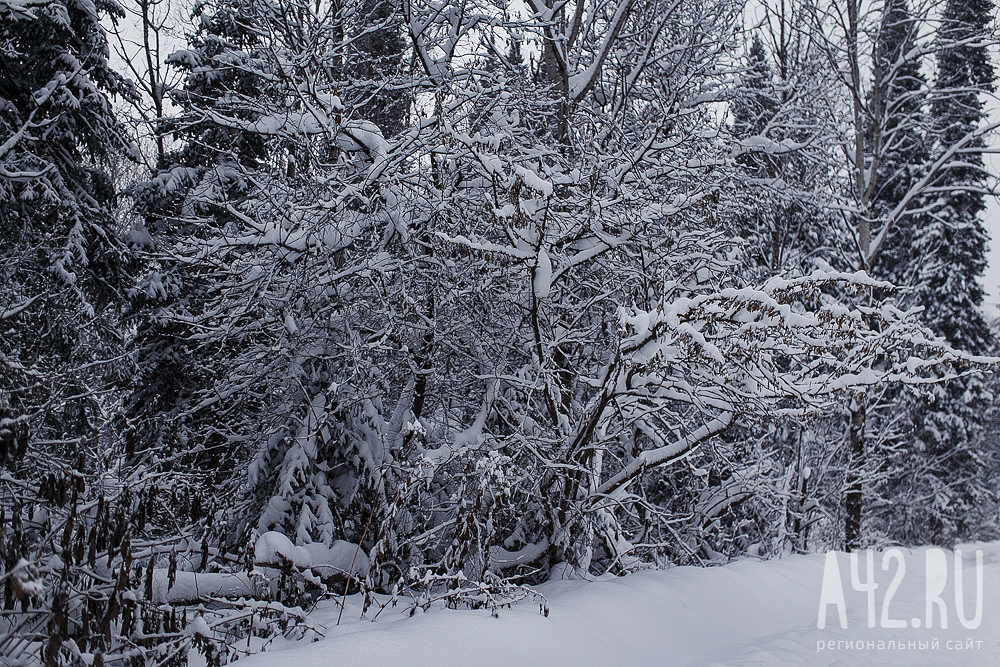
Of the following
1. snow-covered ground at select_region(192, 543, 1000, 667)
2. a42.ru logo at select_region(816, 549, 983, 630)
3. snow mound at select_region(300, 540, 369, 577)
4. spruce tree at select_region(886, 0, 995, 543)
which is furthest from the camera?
spruce tree at select_region(886, 0, 995, 543)

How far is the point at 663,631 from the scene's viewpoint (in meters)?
4.04

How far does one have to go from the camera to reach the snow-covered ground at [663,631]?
9.57ft

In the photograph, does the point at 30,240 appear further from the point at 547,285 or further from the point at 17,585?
the point at 17,585

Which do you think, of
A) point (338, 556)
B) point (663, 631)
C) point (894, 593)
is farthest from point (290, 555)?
point (894, 593)

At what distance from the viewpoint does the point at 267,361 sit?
6008mm

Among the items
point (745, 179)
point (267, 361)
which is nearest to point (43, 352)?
point (267, 361)

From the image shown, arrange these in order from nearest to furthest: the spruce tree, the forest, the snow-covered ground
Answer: the snow-covered ground, the forest, the spruce tree

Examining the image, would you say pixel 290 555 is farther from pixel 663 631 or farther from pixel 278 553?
pixel 663 631

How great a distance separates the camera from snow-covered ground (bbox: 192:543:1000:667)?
115 inches

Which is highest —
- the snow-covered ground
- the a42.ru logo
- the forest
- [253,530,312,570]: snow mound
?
the forest

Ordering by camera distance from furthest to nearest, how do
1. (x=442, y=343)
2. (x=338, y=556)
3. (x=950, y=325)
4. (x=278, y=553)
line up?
(x=950, y=325)
(x=442, y=343)
(x=338, y=556)
(x=278, y=553)

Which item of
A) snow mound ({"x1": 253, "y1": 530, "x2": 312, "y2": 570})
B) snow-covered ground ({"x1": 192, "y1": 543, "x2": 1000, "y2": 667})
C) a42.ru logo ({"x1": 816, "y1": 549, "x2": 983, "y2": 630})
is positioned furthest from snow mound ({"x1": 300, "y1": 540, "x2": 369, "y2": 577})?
a42.ru logo ({"x1": 816, "y1": 549, "x2": 983, "y2": 630})

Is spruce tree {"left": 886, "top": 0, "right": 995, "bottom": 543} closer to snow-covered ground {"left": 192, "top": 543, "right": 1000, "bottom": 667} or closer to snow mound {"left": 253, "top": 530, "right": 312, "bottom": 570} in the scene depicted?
snow-covered ground {"left": 192, "top": 543, "right": 1000, "bottom": 667}

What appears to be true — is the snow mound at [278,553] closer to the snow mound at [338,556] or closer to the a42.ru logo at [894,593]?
the snow mound at [338,556]
